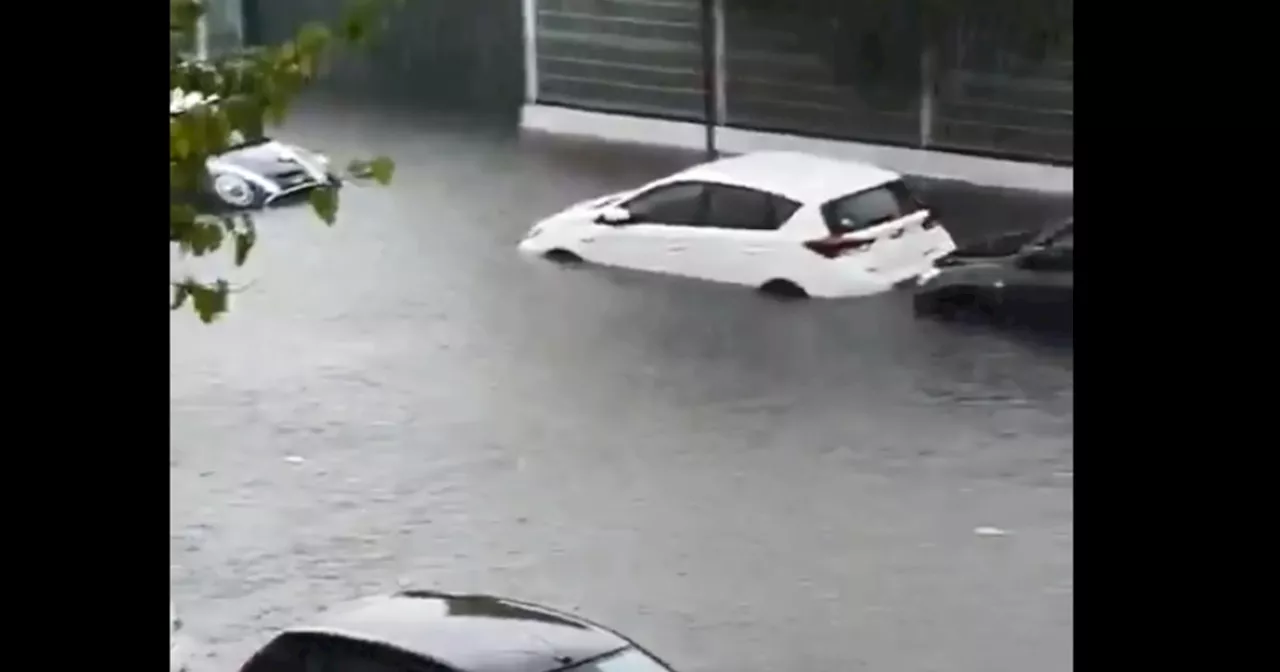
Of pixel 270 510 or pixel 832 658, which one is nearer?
pixel 832 658

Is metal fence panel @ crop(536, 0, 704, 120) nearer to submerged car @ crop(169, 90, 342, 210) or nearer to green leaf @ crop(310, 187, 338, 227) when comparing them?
submerged car @ crop(169, 90, 342, 210)

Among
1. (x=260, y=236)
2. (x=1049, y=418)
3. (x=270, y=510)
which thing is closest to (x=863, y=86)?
(x=1049, y=418)

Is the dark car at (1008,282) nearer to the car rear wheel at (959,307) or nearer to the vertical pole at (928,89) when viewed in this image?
the car rear wheel at (959,307)

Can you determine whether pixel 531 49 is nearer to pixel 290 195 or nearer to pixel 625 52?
pixel 625 52

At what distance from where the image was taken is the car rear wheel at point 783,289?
5.49ft

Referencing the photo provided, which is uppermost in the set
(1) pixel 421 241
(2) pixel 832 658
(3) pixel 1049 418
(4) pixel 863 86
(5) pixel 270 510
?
(4) pixel 863 86

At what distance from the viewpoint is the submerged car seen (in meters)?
1.30

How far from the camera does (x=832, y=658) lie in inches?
58.3

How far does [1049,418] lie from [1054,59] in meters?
0.34

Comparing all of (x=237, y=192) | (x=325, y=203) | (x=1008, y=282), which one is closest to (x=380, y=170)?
(x=325, y=203)

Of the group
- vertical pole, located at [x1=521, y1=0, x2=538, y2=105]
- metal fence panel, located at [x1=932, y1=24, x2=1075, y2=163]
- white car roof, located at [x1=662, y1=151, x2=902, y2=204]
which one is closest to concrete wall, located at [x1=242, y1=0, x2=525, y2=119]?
vertical pole, located at [x1=521, y1=0, x2=538, y2=105]
